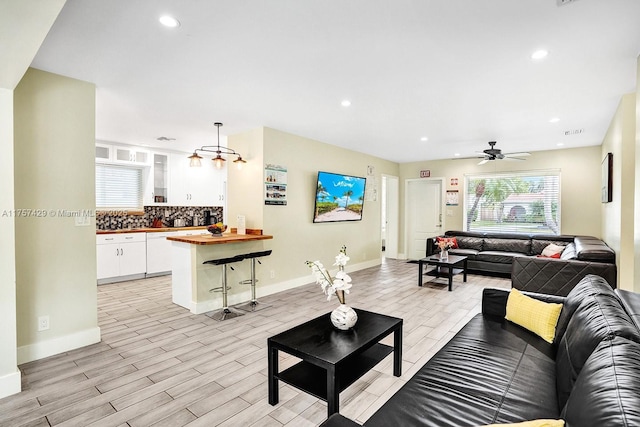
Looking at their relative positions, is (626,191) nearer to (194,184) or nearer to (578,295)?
(578,295)

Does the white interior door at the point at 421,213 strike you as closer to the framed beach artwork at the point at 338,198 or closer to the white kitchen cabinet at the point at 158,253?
the framed beach artwork at the point at 338,198

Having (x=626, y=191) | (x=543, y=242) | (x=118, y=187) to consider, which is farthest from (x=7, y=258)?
(x=543, y=242)

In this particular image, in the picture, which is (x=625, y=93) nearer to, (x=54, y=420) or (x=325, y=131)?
(x=325, y=131)

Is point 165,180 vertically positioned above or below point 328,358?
above

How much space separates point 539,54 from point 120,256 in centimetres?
637

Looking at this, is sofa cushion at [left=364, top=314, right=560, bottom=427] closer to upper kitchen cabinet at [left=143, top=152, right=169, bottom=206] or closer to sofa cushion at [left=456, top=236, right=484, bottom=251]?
sofa cushion at [left=456, top=236, right=484, bottom=251]

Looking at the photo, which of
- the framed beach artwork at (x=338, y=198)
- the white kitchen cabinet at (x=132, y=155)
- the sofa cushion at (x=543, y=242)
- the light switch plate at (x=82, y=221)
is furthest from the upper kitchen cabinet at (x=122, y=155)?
the sofa cushion at (x=543, y=242)

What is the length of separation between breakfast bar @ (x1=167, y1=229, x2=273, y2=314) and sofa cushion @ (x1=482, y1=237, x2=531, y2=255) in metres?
4.68

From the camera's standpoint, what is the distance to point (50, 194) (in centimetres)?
293

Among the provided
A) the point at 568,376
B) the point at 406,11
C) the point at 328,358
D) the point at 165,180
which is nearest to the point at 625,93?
the point at 406,11

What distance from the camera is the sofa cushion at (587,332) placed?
1.39 meters

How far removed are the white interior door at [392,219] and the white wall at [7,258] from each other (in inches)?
285

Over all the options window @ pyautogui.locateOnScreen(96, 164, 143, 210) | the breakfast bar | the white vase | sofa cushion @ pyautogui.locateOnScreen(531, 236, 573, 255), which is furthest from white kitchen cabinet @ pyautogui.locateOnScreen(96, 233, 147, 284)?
sofa cushion @ pyautogui.locateOnScreen(531, 236, 573, 255)

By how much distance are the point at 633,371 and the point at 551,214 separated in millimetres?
6750
